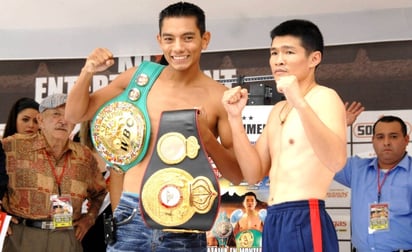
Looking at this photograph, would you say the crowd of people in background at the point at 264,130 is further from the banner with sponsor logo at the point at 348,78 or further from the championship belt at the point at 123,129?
the banner with sponsor logo at the point at 348,78

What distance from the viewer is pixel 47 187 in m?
3.88

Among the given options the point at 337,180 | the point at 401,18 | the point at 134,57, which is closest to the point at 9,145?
the point at 134,57

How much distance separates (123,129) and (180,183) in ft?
1.00

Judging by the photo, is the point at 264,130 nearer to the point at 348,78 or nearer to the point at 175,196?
the point at 175,196

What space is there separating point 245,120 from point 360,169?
2.97 feet

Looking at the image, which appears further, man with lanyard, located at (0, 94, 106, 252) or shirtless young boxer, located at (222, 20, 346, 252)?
man with lanyard, located at (0, 94, 106, 252)

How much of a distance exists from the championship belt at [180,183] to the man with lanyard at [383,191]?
6.93ft

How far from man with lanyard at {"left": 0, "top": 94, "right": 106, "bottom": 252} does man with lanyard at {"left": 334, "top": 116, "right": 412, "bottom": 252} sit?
169 cm

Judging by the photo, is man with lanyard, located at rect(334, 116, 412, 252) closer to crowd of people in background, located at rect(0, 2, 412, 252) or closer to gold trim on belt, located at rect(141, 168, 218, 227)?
crowd of people in background, located at rect(0, 2, 412, 252)

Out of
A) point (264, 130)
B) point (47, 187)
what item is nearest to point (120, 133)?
point (264, 130)

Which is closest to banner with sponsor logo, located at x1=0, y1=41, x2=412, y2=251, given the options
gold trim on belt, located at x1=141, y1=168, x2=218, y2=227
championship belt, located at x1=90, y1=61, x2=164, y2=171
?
championship belt, located at x1=90, y1=61, x2=164, y2=171

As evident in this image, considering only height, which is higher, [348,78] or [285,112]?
[348,78]

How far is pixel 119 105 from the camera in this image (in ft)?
8.34

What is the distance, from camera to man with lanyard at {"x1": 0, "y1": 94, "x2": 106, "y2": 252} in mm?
3832
